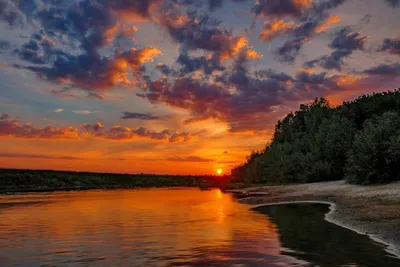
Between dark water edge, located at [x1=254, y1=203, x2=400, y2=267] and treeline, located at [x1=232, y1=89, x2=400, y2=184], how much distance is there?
30740 millimetres

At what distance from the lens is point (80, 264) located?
17.6 m

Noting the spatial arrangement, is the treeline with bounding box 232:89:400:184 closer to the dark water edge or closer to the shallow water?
the shallow water

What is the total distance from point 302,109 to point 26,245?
113 meters

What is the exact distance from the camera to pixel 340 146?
83.4m

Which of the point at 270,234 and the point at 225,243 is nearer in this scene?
the point at 225,243

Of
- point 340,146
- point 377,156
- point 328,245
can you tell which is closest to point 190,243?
point 328,245

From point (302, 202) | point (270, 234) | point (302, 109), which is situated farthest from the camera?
point (302, 109)

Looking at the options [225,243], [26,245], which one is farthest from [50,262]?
[225,243]

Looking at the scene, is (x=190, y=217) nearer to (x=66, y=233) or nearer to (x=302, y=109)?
(x=66, y=233)

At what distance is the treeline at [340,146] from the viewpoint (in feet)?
190

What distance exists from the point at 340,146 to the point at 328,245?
66.3m

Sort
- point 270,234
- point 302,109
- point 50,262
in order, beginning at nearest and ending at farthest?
1. point 50,262
2. point 270,234
3. point 302,109

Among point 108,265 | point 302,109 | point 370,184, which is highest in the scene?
point 302,109

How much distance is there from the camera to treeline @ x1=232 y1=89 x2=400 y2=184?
57781 mm
